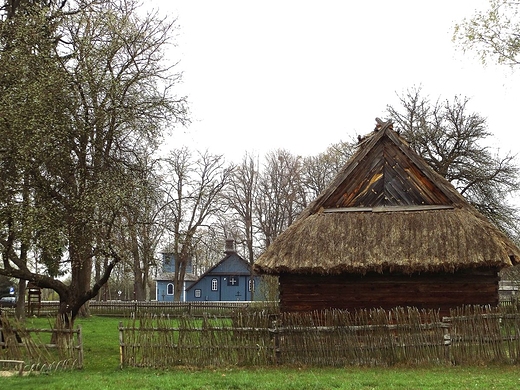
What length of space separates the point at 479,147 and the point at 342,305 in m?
18.8

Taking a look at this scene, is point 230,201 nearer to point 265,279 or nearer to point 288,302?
point 265,279

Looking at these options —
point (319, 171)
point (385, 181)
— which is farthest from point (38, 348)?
point (319, 171)

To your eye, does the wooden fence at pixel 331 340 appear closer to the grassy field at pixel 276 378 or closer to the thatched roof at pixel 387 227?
the grassy field at pixel 276 378

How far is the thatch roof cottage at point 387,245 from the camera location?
1411cm

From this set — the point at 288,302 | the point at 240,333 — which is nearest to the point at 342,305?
the point at 288,302

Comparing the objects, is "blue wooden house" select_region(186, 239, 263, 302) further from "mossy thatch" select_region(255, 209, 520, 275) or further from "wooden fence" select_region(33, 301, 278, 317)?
"mossy thatch" select_region(255, 209, 520, 275)

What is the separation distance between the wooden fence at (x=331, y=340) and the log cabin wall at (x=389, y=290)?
5.85 feet

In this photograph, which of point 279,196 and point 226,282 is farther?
point 226,282

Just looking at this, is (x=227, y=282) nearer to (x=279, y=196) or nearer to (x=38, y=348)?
(x=279, y=196)

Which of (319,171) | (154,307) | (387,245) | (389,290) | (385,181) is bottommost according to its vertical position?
(154,307)

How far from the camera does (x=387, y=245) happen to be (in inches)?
574

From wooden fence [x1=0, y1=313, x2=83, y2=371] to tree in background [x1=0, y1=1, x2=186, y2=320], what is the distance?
180cm

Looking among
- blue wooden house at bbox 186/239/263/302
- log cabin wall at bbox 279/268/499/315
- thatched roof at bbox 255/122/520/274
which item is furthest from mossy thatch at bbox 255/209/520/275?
blue wooden house at bbox 186/239/263/302

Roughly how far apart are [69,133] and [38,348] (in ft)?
16.3
